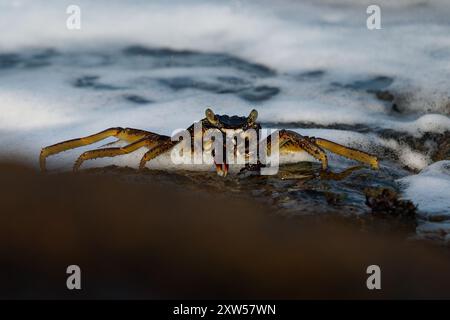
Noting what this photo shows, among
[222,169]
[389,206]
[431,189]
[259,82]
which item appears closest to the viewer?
[389,206]

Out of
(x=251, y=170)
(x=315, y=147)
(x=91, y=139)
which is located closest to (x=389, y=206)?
(x=315, y=147)

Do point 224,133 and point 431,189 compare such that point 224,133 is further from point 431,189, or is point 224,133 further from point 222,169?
point 431,189

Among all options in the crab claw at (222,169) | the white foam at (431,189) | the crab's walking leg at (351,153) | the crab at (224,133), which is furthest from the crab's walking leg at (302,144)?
the white foam at (431,189)

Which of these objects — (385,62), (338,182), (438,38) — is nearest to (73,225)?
(338,182)

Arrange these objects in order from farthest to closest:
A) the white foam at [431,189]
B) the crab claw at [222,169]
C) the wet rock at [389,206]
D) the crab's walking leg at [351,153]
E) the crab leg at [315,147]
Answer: the crab's walking leg at [351,153], the crab leg at [315,147], the crab claw at [222,169], the white foam at [431,189], the wet rock at [389,206]

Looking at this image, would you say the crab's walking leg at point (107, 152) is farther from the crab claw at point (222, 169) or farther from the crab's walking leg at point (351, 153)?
the crab's walking leg at point (351, 153)

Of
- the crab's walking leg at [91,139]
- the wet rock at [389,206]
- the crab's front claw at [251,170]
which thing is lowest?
the wet rock at [389,206]

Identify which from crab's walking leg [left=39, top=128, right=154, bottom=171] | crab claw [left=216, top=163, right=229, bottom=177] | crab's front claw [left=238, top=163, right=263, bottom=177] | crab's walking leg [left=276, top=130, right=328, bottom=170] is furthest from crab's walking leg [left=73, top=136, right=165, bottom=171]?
crab's walking leg [left=276, top=130, right=328, bottom=170]

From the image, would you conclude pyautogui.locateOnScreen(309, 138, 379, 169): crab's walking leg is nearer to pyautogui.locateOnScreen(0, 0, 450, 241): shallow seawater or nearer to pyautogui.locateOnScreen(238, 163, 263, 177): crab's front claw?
pyautogui.locateOnScreen(0, 0, 450, 241): shallow seawater
